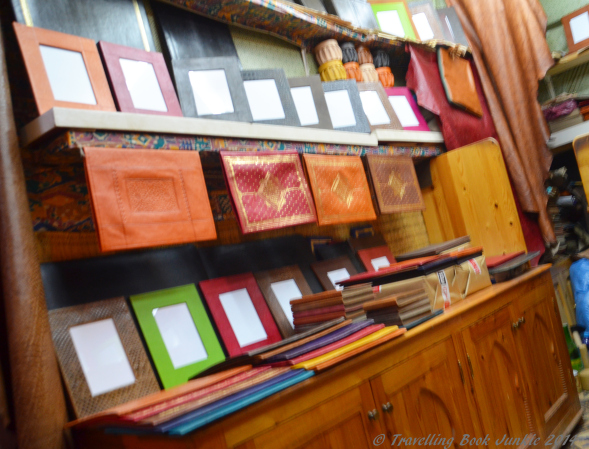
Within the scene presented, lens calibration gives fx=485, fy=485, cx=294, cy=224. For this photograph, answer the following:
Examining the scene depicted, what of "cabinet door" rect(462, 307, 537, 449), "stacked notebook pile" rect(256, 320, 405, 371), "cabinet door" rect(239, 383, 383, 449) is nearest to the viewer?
"cabinet door" rect(239, 383, 383, 449)

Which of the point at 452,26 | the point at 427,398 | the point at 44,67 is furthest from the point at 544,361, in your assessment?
the point at 44,67

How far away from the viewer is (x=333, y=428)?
1.27 meters

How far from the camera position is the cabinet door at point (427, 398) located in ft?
4.79

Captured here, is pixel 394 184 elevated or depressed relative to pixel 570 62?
depressed

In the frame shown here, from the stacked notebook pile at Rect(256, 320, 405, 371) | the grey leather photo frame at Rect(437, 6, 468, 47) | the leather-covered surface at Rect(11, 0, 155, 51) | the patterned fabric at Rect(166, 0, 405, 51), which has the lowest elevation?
Answer: the stacked notebook pile at Rect(256, 320, 405, 371)

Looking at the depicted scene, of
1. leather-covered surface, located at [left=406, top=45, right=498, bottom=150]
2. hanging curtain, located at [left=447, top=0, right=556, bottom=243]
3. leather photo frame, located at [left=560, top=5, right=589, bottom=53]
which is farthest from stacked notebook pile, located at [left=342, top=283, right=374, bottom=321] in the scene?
leather photo frame, located at [left=560, top=5, right=589, bottom=53]

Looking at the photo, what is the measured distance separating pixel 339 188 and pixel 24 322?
1.29 metres

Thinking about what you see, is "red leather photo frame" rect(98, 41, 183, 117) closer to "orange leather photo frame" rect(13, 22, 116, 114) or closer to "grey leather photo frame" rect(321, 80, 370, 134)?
"orange leather photo frame" rect(13, 22, 116, 114)

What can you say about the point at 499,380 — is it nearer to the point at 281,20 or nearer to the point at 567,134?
the point at 281,20

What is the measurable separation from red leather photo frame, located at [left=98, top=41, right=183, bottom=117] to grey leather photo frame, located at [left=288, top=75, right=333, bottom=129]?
631 millimetres

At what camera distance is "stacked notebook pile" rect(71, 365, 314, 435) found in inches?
37.5

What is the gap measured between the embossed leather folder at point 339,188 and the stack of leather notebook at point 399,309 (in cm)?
42

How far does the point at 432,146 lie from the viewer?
9.34 feet

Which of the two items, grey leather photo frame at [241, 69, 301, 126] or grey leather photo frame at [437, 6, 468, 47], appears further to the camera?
grey leather photo frame at [437, 6, 468, 47]
